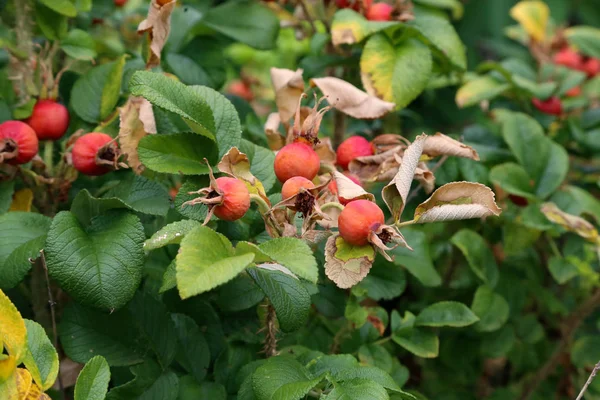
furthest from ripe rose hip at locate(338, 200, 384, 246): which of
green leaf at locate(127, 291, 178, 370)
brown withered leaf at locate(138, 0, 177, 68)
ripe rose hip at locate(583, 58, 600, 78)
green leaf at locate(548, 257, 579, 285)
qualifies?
ripe rose hip at locate(583, 58, 600, 78)

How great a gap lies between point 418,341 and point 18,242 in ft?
1.93

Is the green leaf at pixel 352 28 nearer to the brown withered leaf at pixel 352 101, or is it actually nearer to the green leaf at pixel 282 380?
the brown withered leaf at pixel 352 101

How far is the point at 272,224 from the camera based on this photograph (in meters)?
0.83

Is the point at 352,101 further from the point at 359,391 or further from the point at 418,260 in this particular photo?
the point at 359,391

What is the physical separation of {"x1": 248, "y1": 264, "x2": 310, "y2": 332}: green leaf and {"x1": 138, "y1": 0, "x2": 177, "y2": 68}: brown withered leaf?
40 cm

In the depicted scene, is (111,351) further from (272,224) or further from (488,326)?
(488,326)

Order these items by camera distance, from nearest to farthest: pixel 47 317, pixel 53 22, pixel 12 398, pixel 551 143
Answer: pixel 12 398
pixel 47 317
pixel 53 22
pixel 551 143

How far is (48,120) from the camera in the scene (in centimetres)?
103

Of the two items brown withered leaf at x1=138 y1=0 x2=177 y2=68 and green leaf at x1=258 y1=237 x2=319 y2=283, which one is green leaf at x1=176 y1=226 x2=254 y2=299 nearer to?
green leaf at x1=258 y1=237 x2=319 y2=283

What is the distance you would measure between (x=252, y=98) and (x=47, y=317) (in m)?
1.24

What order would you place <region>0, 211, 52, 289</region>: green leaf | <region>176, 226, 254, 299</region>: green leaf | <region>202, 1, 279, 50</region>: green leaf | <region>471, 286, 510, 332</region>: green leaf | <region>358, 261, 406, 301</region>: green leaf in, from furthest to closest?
<region>202, 1, 279, 50</region>: green leaf < <region>471, 286, 510, 332</region>: green leaf < <region>358, 261, 406, 301</region>: green leaf < <region>0, 211, 52, 289</region>: green leaf < <region>176, 226, 254, 299</region>: green leaf

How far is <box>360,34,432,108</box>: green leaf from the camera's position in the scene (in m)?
1.16

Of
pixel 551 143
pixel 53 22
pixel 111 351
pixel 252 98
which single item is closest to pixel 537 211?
pixel 551 143

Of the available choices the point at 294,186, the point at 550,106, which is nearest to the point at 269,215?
the point at 294,186
